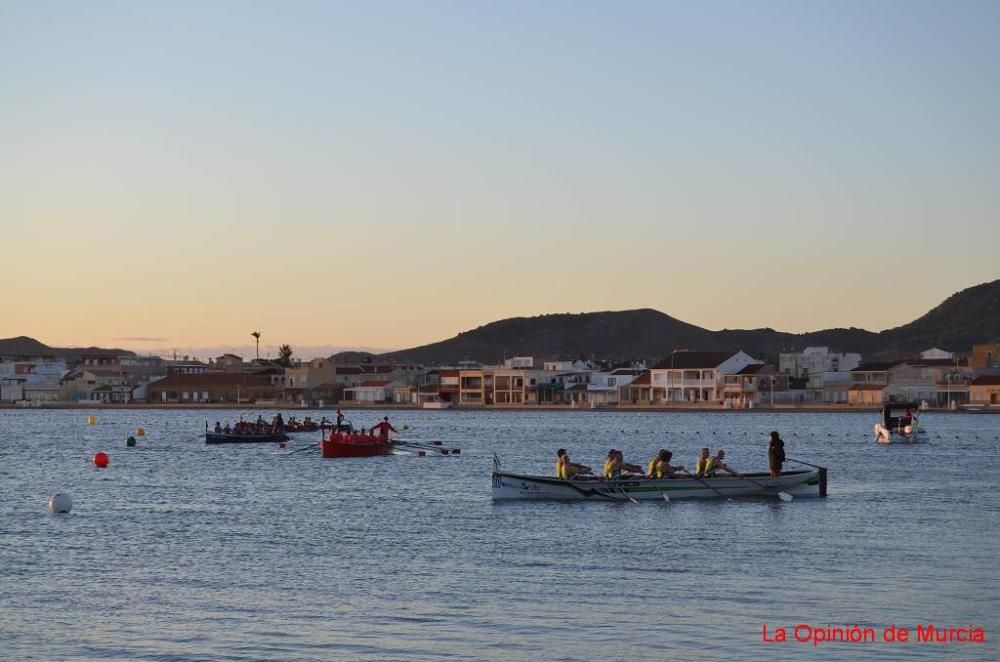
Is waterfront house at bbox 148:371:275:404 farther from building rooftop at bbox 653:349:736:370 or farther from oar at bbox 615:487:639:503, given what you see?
oar at bbox 615:487:639:503

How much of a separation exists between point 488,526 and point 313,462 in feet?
106

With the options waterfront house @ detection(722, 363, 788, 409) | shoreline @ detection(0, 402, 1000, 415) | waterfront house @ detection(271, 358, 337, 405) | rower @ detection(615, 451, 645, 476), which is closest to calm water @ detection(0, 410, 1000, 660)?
rower @ detection(615, 451, 645, 476)

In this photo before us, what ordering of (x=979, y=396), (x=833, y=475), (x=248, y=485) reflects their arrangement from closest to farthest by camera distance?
(x=248, y=485) → (x=833, y=475) → (x=979, y=396)

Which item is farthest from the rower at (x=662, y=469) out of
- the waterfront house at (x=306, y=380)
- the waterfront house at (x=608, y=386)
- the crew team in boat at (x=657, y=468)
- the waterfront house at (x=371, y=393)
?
the waterfront house at (x=306, y=380)

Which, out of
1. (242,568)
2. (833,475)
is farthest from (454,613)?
(833,475)

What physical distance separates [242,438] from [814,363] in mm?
106708

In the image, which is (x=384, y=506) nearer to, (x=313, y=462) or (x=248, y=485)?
(x=248, y=485)

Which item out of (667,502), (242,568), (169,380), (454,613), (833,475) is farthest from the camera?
(169,380)

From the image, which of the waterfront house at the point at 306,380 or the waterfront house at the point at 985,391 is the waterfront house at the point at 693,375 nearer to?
the waterfront house at the point at 985,391

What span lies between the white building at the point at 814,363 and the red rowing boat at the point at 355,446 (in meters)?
109

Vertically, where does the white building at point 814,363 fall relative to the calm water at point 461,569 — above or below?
above

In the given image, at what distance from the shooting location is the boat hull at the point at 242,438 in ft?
274

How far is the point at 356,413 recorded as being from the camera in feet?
549

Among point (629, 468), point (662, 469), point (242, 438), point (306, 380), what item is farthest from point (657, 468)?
point (306, 380)
